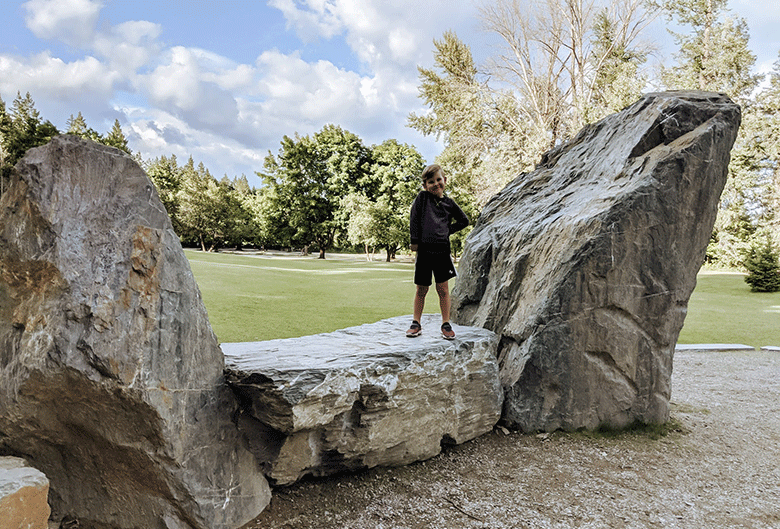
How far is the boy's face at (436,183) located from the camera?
4.16 meters

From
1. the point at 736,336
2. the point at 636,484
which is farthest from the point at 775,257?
the point at 636,484

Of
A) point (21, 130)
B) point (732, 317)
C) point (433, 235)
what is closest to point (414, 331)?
point (433, 235)

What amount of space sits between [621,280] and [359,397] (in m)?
2.68

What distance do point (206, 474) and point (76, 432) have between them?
811mm

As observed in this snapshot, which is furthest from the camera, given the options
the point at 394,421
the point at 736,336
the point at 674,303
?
the point at 736,336

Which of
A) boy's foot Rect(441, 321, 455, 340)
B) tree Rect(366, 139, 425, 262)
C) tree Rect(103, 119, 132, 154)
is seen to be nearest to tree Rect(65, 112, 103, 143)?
tree Rect(103, 119, 132, 154)

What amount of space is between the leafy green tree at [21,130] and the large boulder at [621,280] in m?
23.5

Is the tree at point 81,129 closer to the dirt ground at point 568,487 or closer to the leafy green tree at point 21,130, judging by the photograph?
the leafy green tree at point 21,130

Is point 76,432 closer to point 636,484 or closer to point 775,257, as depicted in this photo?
point 636,484

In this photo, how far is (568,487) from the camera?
3.48m

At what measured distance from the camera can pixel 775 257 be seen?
53.4 feet

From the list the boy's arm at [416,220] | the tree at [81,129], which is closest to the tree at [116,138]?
the tree at [81,129]

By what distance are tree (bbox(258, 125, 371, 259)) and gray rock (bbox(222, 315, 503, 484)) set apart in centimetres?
2805

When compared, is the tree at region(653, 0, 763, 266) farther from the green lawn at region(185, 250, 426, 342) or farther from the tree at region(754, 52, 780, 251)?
the green lawn at region(185, 250, 426, 342)
